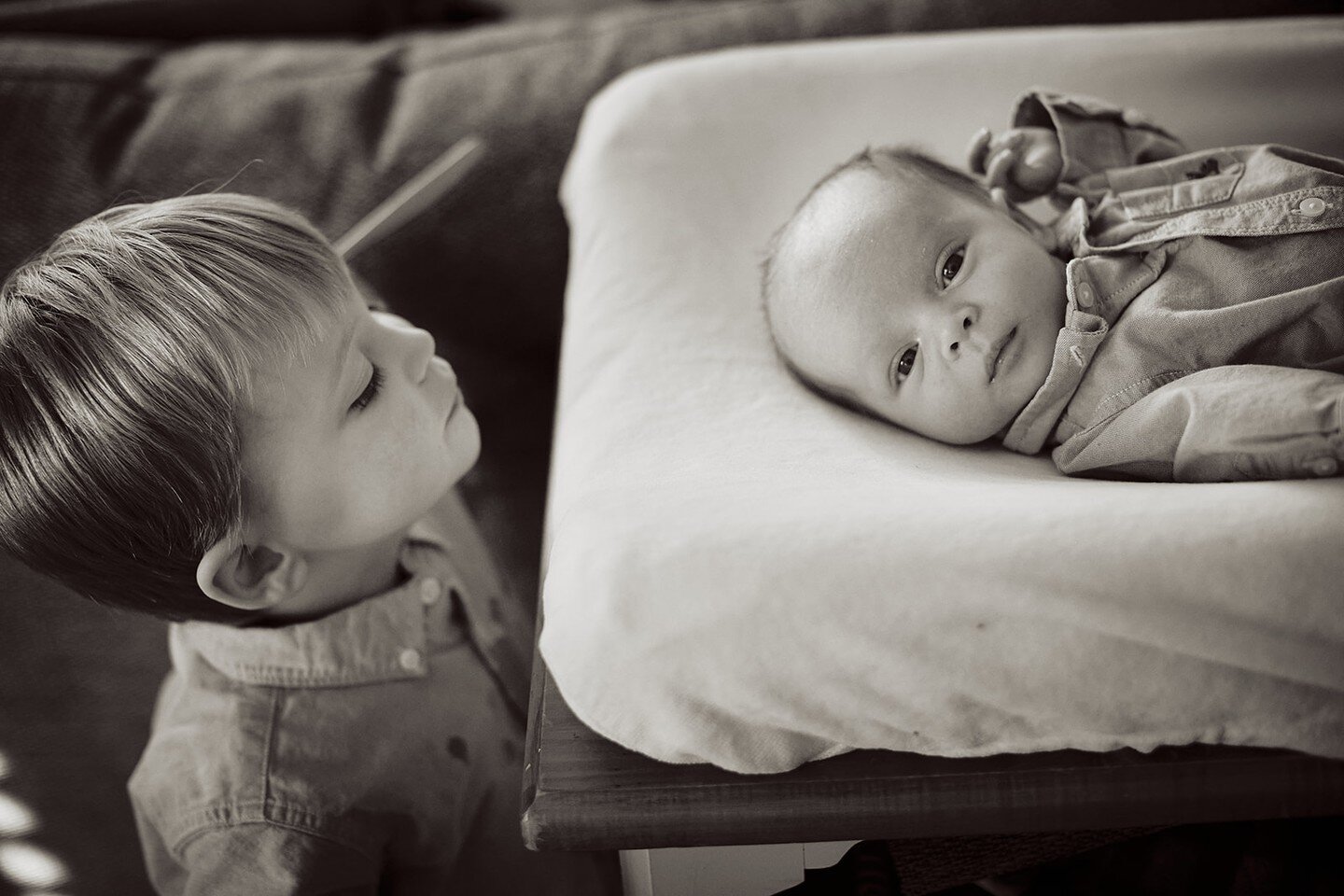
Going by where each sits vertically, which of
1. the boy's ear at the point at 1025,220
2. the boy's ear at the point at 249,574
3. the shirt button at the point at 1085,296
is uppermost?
the boy's ear at the point at 1025,220

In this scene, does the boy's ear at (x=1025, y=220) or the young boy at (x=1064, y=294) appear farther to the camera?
the boy's ear at (x=1025, y=220)

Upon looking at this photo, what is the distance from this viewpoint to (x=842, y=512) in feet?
2.07

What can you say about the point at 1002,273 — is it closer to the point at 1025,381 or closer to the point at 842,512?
the point at 1025,381

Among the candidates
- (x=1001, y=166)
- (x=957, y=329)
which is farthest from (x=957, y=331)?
(x=1001, y=166)

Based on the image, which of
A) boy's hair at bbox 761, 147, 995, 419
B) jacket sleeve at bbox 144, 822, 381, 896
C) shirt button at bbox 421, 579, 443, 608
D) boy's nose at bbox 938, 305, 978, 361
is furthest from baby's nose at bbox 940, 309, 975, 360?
jacket sleeve at bbox 144, 822, 381, 896

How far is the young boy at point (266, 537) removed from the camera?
748 mm

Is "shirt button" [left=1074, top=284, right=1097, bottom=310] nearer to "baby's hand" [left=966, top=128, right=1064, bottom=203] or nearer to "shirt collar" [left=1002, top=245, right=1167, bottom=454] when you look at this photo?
"shirt collar" [left=1002, top=245, right=1167, bottom=454]

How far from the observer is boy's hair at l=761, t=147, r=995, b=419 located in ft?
3.05

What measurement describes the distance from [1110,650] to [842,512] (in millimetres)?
181

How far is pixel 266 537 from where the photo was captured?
84 centimetres

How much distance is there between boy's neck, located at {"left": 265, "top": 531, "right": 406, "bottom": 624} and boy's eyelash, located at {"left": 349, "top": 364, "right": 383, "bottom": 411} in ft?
0.50

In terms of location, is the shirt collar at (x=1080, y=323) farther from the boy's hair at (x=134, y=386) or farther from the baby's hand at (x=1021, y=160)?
the boy's hair at (x=134, y=386)

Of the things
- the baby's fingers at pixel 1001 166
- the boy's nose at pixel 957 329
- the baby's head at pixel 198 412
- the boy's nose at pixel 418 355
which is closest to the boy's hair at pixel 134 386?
the baby's head at pixel 198 412

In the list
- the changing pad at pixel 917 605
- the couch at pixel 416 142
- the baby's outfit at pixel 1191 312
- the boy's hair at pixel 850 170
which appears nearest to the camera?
the changing pad at pixel 917 605
